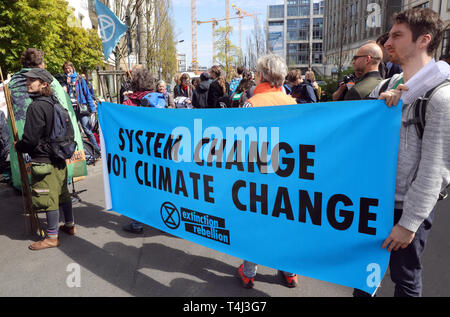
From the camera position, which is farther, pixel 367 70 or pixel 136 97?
pixel 136 97

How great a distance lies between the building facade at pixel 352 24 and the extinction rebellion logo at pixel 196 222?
26.2 m

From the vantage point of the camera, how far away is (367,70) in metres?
3.12

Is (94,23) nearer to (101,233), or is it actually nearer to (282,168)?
(101,233)

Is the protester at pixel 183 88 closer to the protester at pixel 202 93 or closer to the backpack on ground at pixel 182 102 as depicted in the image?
the backpack on ground at pixel 182 102

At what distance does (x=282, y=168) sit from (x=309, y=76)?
7.11 meters

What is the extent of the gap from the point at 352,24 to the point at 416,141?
192ft

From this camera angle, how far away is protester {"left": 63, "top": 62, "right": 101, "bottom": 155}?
7.17 metres

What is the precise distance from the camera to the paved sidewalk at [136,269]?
2.86m

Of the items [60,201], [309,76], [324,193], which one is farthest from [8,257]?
[309,76]

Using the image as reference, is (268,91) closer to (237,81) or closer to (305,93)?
(305,93)

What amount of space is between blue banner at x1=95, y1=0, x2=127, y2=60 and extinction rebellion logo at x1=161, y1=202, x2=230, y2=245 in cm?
250

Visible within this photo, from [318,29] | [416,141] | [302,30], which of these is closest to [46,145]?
[416,141]

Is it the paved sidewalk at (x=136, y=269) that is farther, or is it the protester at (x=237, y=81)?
the protester at (x=237, y=81)

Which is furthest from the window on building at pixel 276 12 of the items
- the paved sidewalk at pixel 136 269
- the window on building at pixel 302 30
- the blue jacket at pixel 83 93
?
the paved sidewalk at pixel 136 269
